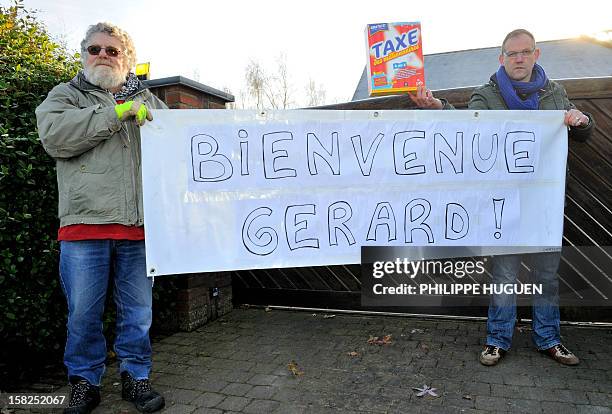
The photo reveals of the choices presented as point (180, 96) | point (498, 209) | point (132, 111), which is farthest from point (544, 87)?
point (180, 96)

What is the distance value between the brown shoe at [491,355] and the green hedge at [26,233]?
2.74 m

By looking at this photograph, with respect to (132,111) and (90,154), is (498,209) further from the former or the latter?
(90,154)

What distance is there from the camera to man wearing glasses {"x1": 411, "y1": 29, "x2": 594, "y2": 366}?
129 inches

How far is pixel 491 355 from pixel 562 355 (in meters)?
0.48

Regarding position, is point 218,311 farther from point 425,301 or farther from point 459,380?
point 459,380

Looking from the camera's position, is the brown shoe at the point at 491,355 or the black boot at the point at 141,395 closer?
the black boot at the point at 141,395

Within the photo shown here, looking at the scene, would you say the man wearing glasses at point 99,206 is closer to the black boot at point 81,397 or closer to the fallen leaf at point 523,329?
the black boot at point 81,397

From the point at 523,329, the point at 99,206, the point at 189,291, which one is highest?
the point at 99,206

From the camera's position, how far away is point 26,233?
9.88 ft

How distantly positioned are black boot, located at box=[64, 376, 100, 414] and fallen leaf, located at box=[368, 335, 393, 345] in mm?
2090

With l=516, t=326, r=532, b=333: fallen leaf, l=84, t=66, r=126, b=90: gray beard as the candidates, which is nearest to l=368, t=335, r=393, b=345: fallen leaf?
l=516, t=326, r=532, b=333: fallen leaf

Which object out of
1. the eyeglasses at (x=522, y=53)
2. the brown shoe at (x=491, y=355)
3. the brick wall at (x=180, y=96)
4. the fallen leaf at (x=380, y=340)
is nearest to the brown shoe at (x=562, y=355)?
the brown shoe at (x=491, y=355)

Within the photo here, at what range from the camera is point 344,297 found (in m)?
4.74

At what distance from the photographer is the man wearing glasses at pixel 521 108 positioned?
327 centimetres
